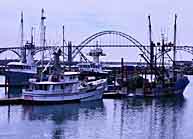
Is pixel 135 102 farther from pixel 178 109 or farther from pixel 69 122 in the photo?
pixel 69 122

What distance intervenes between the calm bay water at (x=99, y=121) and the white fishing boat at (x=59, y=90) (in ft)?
4.26

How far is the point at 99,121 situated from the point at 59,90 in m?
14.7

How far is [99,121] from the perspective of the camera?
52219 mm

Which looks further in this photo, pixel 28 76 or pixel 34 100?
pixel 28 76

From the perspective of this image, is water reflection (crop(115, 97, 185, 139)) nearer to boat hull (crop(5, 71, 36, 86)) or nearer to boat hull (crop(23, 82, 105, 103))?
boat hull (crop(23, 82, 105, 103))

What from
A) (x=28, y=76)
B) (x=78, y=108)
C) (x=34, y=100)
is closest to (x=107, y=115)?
(x=78, y=108)

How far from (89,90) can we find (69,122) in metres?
19.7

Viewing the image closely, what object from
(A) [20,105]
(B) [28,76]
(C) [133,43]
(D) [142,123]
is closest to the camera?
(D) [142,123]

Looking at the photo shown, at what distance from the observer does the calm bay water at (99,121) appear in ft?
144

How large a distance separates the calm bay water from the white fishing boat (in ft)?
4.26

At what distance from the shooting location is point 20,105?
6312 centimetres

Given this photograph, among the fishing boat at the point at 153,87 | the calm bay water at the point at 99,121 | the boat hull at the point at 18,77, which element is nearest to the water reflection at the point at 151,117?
the calm bay water at the point at 99,121

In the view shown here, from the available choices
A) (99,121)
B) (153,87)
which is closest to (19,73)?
(153,87)

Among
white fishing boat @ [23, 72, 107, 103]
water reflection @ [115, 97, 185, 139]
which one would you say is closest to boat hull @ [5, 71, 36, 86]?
water reflection @ [115, 97, 185, 139]
